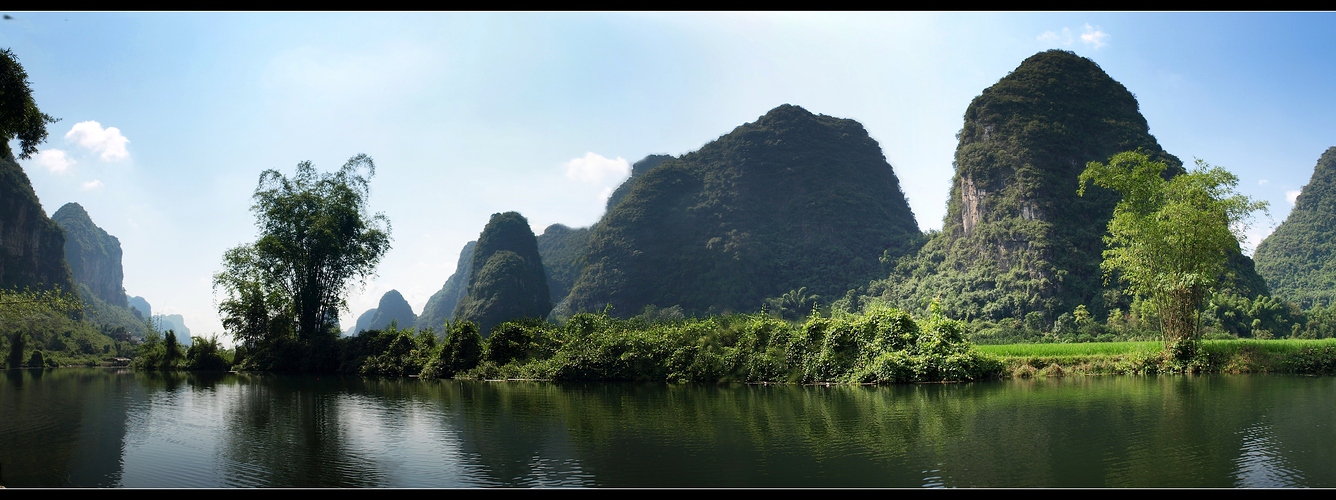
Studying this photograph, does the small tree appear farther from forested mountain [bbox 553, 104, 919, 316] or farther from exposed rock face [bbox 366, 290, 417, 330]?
exposed rock face [bbox 366, 290, 417, 330]

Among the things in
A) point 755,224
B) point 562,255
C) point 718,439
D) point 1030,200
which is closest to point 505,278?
point 755,224

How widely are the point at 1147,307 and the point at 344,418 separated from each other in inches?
916

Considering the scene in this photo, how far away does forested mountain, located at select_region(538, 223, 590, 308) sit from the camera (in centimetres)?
10944

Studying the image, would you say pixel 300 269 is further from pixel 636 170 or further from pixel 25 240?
pixel 636 170

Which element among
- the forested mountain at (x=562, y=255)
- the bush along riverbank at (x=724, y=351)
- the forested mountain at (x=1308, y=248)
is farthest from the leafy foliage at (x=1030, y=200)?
the forested mountain at (x=562, y=255)

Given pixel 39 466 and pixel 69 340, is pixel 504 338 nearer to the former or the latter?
pixel 39 466

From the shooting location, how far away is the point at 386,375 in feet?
97.4

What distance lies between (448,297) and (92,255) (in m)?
55.8

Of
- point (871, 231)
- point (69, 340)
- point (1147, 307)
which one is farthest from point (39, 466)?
point (871, 231)

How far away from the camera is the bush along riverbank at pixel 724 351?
1880 centimetres

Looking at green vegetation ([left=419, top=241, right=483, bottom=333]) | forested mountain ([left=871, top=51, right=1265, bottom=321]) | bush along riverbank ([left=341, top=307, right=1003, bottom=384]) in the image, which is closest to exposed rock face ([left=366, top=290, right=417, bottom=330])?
green vegetation ([left=419, top=241, right=483, bottom=333])

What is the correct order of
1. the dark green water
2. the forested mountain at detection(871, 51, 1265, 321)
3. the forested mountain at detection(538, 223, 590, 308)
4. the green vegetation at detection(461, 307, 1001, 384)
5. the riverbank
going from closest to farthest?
1. the dark green water
2. the green vegetation at detection(461, 307, 1001, 384)
3. the riverbank
4. the forested mountain at detection(871, 51, 1265, 321)
5. the forested mountain at detection(538, 223, 590, 308)

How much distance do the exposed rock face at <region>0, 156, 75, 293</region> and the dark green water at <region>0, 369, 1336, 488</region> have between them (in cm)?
5639
